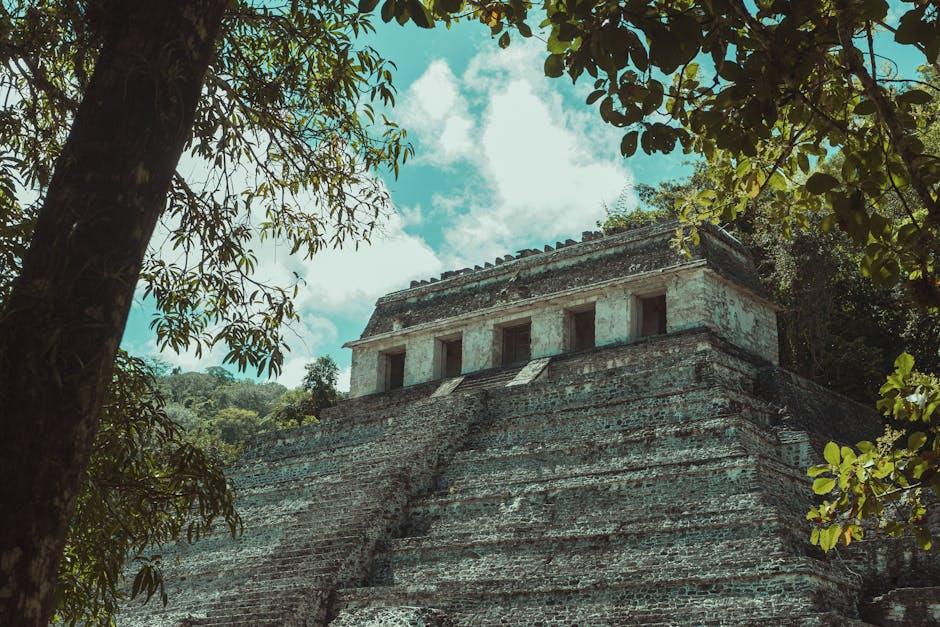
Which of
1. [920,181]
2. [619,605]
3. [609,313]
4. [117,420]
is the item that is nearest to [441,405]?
[609,313]

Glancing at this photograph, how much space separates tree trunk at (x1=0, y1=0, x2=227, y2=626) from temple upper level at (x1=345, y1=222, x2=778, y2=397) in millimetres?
12805

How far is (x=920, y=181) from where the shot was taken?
363 cm

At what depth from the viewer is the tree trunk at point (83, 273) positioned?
8.96 feet

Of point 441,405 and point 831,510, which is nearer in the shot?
point 831,510

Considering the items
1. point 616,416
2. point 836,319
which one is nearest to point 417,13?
point 616,416

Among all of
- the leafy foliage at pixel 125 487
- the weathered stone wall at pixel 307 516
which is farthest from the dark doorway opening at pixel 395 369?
the leafy foliage at pixel 125 487

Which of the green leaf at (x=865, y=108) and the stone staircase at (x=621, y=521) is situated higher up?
the green leaf at (x=865, y=108)

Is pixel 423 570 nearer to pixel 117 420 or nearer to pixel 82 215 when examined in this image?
pixel 117 420

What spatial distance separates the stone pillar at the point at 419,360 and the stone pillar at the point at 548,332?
8.05ft

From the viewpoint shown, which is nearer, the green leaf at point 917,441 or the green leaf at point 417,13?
the green leaf at point 417,13

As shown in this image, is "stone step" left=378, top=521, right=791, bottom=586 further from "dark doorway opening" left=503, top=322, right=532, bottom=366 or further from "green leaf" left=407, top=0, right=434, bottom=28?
"dark doorway opening" left=503, top=322, right=532, bottom=366

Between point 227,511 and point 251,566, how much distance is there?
8.25m

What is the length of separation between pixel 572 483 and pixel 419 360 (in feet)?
28.0

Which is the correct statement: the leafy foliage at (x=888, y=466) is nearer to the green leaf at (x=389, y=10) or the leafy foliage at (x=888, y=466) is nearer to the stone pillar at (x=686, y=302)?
the green leaf at (x=389, y=10)
